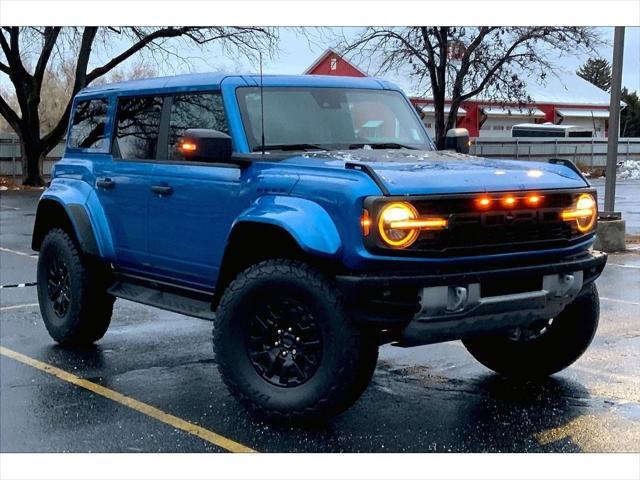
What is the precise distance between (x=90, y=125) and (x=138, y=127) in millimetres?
779

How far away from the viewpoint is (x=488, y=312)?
15.2ft

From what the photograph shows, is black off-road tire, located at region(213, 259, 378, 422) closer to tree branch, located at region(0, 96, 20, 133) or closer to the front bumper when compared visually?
the front bumper

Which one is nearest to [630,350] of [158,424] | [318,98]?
[318,98]

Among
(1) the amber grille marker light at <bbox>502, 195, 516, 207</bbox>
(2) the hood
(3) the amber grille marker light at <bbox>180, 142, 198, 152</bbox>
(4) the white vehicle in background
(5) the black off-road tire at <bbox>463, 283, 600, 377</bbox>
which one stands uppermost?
(3) the amber grille marker light at <bbox>180, 142, 198, 152</bbox>

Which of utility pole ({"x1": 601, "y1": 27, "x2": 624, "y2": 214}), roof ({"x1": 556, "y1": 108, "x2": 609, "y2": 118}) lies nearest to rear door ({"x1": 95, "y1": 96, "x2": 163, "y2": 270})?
utility pole ({"x1": 601, "y1": 27, "x2": 624, "y2": 214})

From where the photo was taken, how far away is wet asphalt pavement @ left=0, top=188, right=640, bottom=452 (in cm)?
464

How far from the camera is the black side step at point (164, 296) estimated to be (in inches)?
222

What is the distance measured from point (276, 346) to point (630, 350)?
3.25 m

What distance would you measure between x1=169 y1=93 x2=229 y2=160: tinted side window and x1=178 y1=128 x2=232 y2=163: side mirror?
392 millimetres

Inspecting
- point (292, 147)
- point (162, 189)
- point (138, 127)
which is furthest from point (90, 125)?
point (292, 147)

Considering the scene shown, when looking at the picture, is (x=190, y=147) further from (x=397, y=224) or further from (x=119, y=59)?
(x=119, y=59)

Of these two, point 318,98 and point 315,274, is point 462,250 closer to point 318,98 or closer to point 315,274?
point 315,274

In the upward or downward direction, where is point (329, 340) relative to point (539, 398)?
upward

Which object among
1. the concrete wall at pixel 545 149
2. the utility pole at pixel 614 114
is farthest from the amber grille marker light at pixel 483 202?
the concrete wall at pixel 545 149
